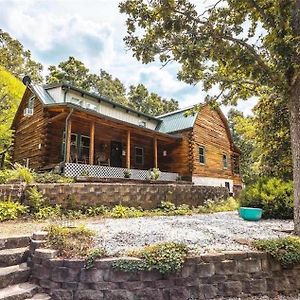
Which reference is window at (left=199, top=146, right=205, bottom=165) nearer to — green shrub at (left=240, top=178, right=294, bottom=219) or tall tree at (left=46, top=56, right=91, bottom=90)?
green shrub at (left=240, top=178, right=294, bottom=219)

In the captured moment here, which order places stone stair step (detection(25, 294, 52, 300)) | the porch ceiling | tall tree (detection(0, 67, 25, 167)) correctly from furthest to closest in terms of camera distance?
tall tree (detection(0, 67, 25, 167))
the porch ceiling
stone stair step (detection(25, 294, 52, 300))

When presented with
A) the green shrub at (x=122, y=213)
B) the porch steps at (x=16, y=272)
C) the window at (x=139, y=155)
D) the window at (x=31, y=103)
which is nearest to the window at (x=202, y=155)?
the window at (x=139, y=155)

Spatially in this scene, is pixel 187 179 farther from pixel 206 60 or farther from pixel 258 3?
pixel 258 3

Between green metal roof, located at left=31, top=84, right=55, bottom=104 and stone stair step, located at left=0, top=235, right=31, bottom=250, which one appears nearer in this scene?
stone stair step, located at left=0, top=235, right=31, bottom=250

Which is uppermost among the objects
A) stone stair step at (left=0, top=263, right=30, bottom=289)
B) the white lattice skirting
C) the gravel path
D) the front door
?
the front door

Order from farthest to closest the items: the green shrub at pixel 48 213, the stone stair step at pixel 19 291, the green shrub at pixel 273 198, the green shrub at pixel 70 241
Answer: the green shrub at pixel 273 198
the green shrub at pixel 48 213
the green shrub at pixel 70 241
the stone stair step at pixel 19 291

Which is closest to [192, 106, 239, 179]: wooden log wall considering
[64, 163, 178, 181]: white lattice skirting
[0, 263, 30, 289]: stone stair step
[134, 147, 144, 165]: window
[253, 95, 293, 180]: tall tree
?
[134, 147, 144, 165]: window

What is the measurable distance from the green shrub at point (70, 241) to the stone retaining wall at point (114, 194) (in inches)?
162

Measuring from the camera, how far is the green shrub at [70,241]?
4.23 metres

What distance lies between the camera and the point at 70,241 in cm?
446

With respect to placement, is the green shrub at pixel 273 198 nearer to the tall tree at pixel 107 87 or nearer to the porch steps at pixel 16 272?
the porch steps at pixel 16 272

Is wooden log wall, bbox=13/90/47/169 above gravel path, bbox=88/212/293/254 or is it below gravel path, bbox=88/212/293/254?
above

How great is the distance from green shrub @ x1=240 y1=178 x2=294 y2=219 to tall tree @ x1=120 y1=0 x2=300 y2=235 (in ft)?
8.86

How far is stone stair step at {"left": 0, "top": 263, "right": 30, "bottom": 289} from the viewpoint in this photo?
13.2 ft
